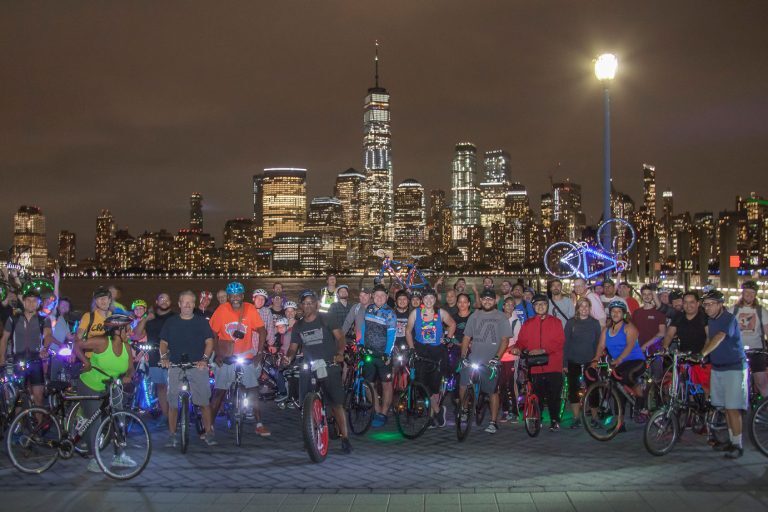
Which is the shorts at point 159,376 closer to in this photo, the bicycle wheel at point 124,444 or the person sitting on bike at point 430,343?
the bicycle wheel at point 124,444

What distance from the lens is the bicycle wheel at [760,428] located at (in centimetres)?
847

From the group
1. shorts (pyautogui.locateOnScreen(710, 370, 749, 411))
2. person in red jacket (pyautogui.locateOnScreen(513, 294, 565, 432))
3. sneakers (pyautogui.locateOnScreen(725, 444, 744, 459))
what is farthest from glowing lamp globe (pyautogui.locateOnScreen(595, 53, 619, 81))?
sneakers (pyautogui.locateOnScreen(725, 444, 744, 459))

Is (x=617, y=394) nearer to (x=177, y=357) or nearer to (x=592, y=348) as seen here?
(x=592, y=348)

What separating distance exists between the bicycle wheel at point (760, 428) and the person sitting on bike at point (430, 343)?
4.11 meters

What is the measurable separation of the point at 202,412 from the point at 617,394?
549 centimetres

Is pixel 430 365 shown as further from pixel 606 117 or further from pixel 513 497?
pixel 606 117

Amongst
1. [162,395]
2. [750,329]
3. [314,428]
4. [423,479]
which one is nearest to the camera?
[423,479]

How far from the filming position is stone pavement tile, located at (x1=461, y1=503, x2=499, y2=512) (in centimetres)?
676

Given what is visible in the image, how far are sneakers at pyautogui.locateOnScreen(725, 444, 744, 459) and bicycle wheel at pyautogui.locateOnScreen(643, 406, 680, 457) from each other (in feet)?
1.91

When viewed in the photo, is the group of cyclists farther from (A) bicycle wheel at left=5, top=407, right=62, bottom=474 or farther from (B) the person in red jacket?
(A) bicycle wheel at left=5, top=407, right=62, bottom=474

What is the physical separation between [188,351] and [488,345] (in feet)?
13.4

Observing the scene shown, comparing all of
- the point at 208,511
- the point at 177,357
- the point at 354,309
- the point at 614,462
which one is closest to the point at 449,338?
the point at 354,309

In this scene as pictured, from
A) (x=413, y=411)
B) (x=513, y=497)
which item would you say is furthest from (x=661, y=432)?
(x=413, y=411)

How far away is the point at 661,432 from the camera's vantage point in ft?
29.1
